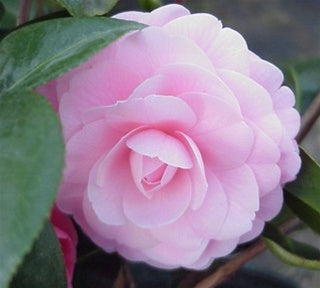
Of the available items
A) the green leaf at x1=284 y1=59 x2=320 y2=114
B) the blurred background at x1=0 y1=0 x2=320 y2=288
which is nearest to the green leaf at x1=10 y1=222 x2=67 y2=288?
the green leaf at x1=284 y1=59 x2=320 y2=114

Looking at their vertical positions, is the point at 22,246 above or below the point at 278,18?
above

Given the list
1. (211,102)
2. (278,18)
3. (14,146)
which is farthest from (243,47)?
(278,18)

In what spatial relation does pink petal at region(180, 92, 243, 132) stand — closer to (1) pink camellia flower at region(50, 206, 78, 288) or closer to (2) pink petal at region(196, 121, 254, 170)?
(2) pink petal at region(196, 121, 254, 170)

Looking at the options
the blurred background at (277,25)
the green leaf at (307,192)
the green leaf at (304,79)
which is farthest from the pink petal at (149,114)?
the blurred background at (277,25)

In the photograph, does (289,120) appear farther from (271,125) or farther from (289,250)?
(289,250)

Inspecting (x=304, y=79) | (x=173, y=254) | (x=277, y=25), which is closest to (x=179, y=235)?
(x=173, y=254)

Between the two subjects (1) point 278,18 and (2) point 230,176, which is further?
(1) point 278,18

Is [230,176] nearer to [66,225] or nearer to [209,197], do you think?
[209,197]
